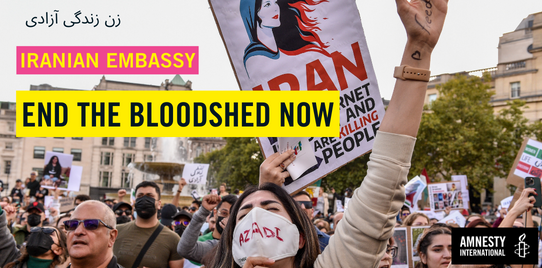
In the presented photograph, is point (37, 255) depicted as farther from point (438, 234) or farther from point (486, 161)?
point (486, 161)

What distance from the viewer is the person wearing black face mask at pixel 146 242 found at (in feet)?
15.8

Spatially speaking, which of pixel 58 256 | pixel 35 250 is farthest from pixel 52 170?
pixel 35 250

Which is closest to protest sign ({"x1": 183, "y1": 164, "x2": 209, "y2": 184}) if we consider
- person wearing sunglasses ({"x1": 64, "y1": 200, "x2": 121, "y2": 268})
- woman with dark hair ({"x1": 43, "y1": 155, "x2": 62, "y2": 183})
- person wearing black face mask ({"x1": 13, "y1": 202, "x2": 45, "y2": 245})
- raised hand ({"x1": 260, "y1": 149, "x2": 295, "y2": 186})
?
woman with dark hair ({"x1": 43, "y1": 155, "x2": 62, "y2": 183})

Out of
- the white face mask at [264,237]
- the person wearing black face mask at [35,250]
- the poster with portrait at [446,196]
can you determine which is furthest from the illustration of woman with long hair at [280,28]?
the poster with portrait at [446,196]

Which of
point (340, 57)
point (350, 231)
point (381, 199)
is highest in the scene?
point (340, 57)

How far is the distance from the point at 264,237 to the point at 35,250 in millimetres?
2732

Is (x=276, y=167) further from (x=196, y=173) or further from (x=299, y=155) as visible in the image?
(x=196, y=173)

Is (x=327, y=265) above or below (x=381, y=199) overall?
below

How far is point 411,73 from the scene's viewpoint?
6.57ft

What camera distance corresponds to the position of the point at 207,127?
4.35 metres

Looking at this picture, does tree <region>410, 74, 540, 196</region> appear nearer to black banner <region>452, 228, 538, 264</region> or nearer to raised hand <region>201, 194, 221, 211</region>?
raised hand <region>201, 194, 221, 211</region>

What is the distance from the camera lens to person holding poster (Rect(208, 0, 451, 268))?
1.92 metres

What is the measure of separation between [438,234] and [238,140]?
50696mm

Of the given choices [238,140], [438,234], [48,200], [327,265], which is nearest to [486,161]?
[238,140]
